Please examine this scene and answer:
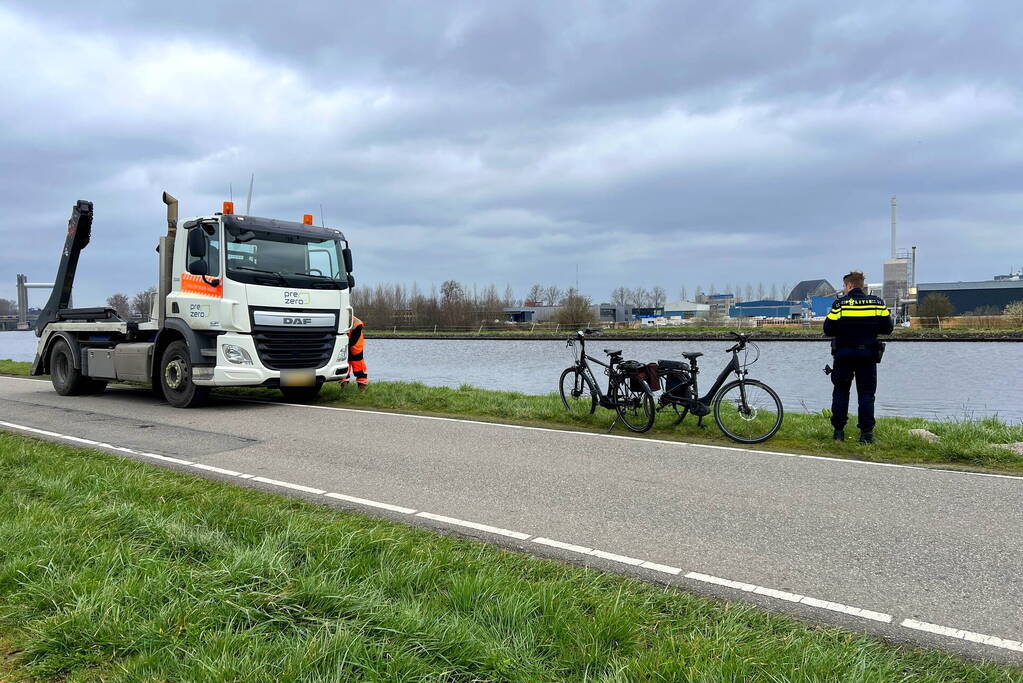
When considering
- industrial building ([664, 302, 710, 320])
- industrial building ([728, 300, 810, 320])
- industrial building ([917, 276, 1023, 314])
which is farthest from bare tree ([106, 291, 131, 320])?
industrial building ([664, 302, 710, 320])

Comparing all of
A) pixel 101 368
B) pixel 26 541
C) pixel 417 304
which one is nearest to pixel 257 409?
pixel 101 368

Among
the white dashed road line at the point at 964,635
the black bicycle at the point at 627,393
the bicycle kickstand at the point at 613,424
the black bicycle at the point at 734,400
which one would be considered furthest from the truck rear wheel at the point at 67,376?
the white dashed road line at the point at 964,635

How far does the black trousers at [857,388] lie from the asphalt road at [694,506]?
1.35 m

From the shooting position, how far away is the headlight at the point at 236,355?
36.7 feet

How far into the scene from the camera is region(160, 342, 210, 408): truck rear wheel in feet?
38.2

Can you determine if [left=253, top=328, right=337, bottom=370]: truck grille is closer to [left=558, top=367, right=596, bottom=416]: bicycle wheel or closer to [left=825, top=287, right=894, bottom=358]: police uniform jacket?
[left=558, top=367, right=596, bottom=416]: bicycle wheel

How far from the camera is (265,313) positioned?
11.4 metres

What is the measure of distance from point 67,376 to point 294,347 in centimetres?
585

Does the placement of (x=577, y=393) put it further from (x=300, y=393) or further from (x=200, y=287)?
(x=200, y=287)

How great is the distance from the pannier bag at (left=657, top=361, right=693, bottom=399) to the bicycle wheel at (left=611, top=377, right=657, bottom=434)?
277 mm

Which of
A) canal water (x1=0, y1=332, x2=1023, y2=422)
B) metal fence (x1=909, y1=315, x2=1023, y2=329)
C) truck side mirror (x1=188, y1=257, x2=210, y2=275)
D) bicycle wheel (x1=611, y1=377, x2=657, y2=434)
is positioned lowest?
canal water (x1=0, y1=332, x2=1023, y2=422)

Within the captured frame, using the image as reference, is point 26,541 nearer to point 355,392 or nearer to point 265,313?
point 265,313

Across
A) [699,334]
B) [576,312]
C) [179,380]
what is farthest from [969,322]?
[179,380]

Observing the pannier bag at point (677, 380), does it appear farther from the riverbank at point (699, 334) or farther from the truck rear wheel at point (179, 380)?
the riverbank at point (699, 334)
